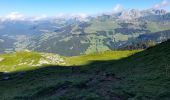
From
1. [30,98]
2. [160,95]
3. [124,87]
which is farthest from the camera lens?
[30,98]

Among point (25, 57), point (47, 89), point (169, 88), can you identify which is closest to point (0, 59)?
point (25, 57)

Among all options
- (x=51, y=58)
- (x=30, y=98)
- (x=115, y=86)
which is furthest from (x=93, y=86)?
(x=51, y=58)

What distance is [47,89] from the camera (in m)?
58.8

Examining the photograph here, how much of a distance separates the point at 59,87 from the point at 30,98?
6021 millimetres

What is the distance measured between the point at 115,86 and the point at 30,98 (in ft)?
53.9

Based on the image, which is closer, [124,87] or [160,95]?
[160,95]

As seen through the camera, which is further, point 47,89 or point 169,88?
point 47,89

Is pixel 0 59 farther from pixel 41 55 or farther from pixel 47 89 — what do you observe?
pixel 47 89

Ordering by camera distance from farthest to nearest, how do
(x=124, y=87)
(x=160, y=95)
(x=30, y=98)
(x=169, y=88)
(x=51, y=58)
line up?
(x=51, y=58) < (x=30, y=98) < (x=124, y=87) < (x=169, y=88) < (x=160, y=95)

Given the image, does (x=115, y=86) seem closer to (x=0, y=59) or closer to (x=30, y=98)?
(x=30, y=98)

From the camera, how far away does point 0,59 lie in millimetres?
154375

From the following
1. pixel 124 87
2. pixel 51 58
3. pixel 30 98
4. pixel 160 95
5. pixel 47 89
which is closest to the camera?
pixel 160 95

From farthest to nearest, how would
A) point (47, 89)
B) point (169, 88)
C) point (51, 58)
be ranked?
point (51, 58) → point (47, 89) → point (169, 88)

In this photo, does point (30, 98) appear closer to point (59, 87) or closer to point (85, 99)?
point (59, 87)
